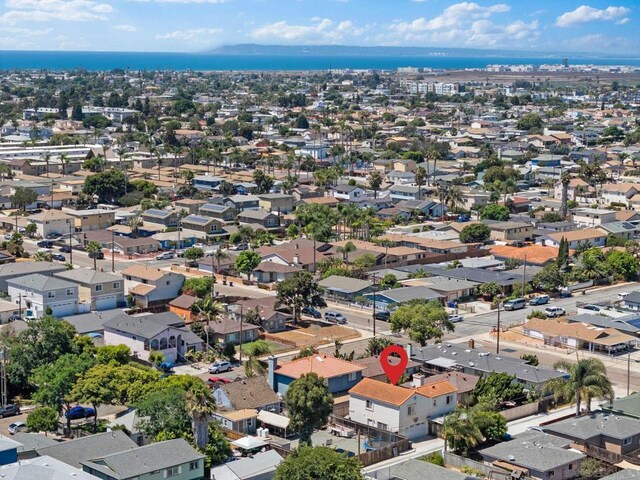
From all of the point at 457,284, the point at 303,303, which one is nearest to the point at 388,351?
the point at 303,303

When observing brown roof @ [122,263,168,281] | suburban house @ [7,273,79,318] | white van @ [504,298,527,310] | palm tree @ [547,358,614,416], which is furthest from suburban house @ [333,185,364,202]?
palm tree @ [547,358,614,416]

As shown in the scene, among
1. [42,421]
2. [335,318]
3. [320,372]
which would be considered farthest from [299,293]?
[42,421]

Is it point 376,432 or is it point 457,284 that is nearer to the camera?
point 376,432

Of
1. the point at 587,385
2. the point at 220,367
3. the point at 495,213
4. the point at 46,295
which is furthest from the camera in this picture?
the point at 495,213

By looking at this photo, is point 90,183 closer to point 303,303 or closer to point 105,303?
point 105,303

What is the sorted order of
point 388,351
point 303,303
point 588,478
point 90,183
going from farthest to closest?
point 90,183, point 303,303, point 388,351, point 588,478

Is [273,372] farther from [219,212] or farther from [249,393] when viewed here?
[219,212]

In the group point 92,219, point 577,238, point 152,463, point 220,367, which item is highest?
point 152,463
